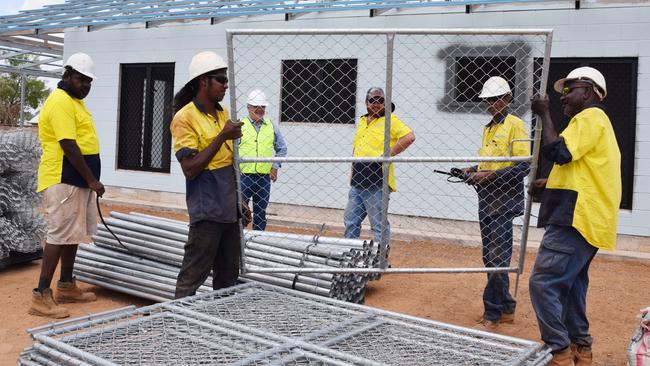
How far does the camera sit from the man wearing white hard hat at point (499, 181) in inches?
182

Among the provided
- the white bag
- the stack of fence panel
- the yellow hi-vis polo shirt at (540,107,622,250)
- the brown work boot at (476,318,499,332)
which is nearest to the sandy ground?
the brown work boot at (476,318,499,332)

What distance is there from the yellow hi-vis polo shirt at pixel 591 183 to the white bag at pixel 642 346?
47cm

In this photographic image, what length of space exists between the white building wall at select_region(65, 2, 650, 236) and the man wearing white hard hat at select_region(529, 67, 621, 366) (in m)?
4.96

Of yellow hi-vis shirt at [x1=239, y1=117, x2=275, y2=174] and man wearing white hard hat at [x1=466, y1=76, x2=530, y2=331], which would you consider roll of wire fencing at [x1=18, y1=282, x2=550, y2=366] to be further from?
yellow hi-vis shirt at [x1=239, y1=117, x2=275, y2=174]

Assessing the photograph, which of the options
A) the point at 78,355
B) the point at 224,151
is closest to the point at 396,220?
the point at 224,151

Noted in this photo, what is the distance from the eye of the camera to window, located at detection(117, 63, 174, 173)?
11.6 m

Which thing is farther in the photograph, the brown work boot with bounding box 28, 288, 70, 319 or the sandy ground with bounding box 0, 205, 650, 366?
the brown work boot with bounding box 28, 288, 70, 319

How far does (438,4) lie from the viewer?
334 inches

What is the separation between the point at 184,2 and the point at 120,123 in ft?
9.26

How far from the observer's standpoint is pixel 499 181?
4.65 meters

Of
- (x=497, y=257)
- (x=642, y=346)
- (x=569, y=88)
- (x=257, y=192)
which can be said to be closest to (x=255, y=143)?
(x=257, y=192)

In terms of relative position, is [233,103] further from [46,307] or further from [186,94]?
[46,307]

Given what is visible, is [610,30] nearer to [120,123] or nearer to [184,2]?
[184,2]

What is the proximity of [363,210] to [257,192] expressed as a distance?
4.38 feet
